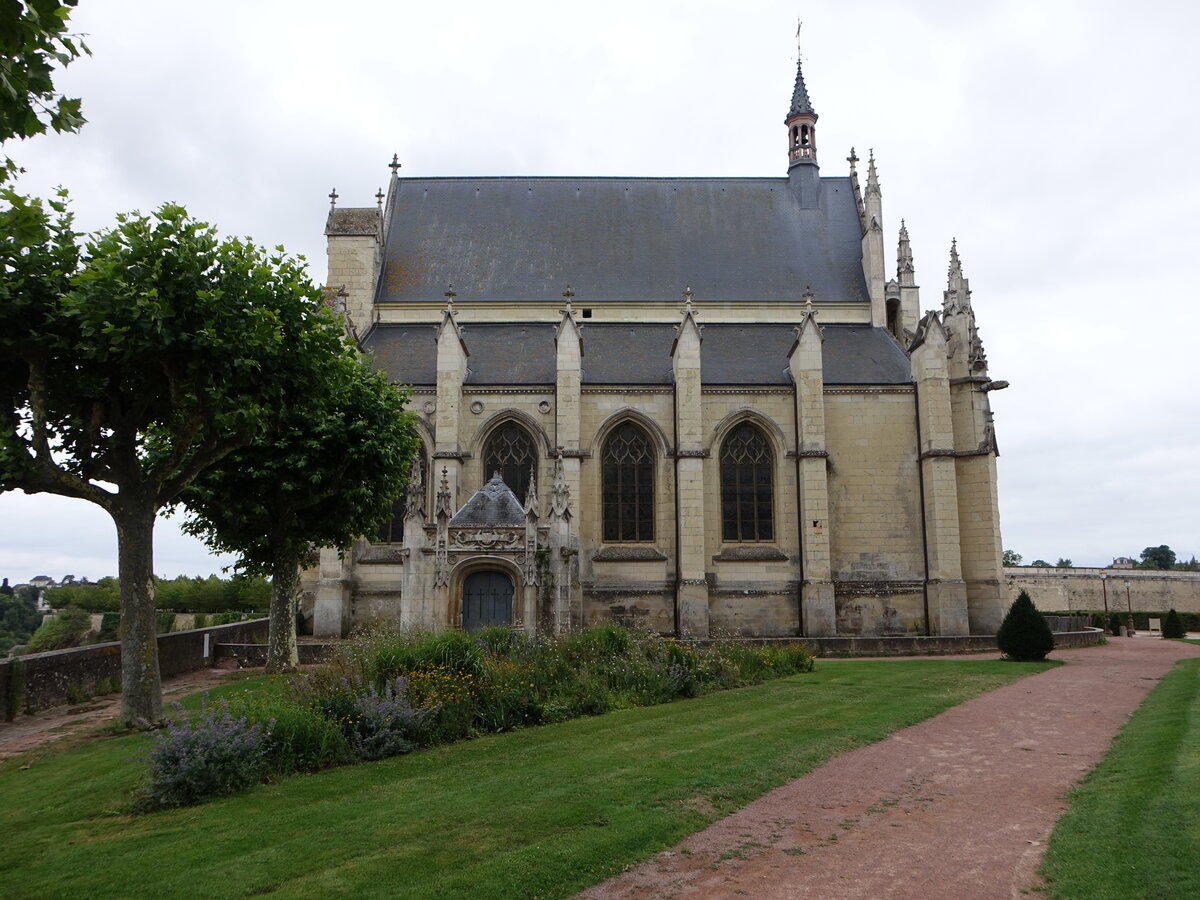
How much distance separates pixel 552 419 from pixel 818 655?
1093 cm

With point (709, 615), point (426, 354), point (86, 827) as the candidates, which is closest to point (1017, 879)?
point (86, 827)

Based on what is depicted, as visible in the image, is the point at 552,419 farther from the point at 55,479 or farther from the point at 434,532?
the point at 55,479

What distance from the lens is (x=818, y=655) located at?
24141 millimetres

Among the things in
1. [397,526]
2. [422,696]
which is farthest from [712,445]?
[422,696]

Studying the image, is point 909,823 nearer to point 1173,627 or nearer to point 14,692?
point 14,692

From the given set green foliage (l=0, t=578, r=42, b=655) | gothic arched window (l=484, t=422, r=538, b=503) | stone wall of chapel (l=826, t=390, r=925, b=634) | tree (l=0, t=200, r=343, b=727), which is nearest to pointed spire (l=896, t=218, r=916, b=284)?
stone wall of chapel (l=826, t=390, r=925, b=634)

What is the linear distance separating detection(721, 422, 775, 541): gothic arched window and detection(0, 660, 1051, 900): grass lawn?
15.2m

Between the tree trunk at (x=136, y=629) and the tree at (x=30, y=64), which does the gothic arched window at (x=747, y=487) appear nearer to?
the tree trunk at (x=136, y=629)

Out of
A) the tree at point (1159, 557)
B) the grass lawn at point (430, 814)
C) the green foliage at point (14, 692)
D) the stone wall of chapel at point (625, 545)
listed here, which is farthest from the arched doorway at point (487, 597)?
the tree at point (1159, 557)

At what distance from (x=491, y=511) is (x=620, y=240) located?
17.5 meters

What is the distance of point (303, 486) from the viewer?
18438 millimetres

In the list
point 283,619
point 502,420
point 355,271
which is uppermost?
point 355,271

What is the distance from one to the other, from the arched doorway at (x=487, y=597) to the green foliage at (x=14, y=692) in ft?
29.0

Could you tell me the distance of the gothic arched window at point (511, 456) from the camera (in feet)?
92.6
